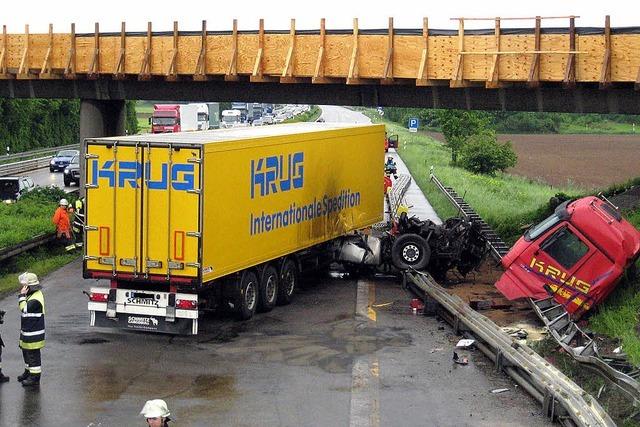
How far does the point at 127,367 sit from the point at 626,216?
16.3 m

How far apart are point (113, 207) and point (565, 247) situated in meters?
7.95

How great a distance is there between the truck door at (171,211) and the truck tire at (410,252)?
Result: 7.44 meters

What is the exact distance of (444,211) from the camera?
4066 centimetres

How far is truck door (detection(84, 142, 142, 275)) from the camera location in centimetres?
1844

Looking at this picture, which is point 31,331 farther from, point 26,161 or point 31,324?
point 26,161

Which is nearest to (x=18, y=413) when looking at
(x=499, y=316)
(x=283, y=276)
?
(x=283, y=276)

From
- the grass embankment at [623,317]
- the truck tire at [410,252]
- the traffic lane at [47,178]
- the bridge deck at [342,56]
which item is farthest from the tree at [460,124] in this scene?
the grass embankment at [623,317]

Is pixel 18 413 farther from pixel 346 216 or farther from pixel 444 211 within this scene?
pixel 444 211

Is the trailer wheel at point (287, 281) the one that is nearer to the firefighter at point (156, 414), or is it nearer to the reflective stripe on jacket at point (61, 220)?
the reflective stripe on jacket at point (61, 220)

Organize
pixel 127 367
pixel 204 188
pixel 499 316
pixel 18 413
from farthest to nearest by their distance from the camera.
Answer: pixel 499 316 → pixel 204 188 → pixel 127 367 → pixel 18 413

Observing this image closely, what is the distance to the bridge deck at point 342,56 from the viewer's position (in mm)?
25531

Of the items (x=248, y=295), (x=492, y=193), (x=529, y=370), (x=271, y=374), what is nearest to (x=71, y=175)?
(x=492, y=193)

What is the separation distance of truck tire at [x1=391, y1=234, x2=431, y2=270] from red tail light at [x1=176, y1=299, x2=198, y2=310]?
7.28 m

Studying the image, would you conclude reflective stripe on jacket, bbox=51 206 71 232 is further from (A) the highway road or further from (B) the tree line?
(B) the tree line
